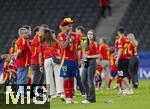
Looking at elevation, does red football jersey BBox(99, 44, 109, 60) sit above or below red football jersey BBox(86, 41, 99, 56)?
above

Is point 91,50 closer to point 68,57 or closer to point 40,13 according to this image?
point 68,57

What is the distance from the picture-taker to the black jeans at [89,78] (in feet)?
69.5

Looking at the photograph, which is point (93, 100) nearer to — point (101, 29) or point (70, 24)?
point (70, 24)

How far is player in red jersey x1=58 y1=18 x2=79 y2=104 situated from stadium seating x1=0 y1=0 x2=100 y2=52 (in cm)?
2223

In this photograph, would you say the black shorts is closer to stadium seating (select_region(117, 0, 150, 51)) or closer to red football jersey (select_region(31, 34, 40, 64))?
red football jersey (select_region(31, 34, 40, 64))

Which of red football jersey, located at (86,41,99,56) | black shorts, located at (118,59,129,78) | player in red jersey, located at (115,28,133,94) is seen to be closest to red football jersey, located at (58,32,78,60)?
red football jersey, located at (86,41,99,56)

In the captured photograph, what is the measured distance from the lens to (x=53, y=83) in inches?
931

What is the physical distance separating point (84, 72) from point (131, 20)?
21.8 meters

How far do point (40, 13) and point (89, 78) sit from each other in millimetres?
24444

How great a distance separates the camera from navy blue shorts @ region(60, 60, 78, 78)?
68.6 ft

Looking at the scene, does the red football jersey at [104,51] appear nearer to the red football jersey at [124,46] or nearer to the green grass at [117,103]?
the red football jersey at [124,46]

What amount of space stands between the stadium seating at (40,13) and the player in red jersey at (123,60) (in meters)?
17.8

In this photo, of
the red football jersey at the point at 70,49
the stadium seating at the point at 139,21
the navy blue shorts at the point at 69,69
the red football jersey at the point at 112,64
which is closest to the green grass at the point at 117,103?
the navy blue shorts at the point at 69,69

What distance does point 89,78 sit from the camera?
69.5 ft
